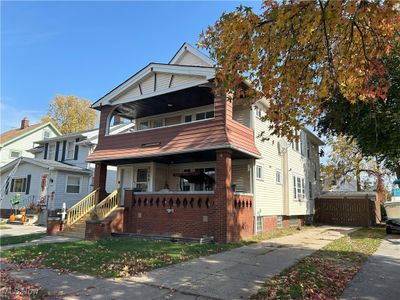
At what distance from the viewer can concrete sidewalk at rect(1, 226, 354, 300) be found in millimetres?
5816

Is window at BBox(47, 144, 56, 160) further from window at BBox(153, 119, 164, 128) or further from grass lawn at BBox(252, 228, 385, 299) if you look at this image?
grass lawn at BBox(252, 228, 385, 299)

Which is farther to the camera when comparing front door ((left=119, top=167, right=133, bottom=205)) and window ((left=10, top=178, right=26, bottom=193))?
window ((left=10, top=178, right=26, bottom=193))

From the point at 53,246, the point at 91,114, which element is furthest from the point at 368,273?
the point at 91,114

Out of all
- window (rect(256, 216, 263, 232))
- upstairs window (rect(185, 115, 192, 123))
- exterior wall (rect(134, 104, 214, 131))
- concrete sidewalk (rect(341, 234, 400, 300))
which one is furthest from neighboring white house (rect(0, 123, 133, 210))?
concrete sidewalk (rect(341, 234, 400, 300))

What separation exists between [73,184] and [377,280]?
2166cm

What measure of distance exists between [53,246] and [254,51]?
9.99 metres

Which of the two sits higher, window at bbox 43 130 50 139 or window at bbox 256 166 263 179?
window at bbox 43 130 50 139

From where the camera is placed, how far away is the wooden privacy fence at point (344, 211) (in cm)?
2318

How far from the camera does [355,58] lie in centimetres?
682

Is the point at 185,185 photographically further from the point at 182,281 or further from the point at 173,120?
the point at 182,281

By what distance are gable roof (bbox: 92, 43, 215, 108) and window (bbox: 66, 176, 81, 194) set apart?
825 cm

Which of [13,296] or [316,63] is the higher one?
[316,63]

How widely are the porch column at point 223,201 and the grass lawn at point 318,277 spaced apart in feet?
11.6

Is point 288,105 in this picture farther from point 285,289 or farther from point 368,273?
point 368,273
